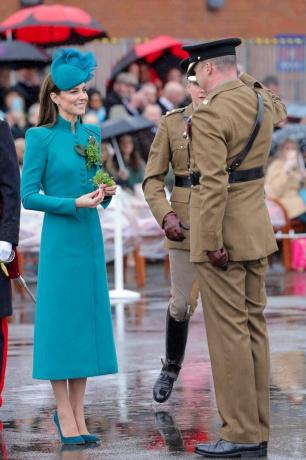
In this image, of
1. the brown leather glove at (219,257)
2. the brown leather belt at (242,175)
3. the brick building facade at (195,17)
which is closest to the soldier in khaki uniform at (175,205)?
the brown leather belt at (242,175)

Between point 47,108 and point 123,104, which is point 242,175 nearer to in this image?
point 47,108

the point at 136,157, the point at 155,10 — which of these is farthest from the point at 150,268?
the point at 155,10

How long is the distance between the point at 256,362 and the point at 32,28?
54.6ft

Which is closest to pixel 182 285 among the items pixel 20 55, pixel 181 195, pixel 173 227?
pixel 173 227

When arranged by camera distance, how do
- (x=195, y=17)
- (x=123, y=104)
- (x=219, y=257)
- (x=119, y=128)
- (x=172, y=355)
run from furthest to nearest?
(x=195, y=17)
(x=123, y=104)
(x=119, y=128)
(x=172, y=355)
(x=219, y=257)

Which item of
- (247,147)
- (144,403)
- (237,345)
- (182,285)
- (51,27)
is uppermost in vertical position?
(247,147)

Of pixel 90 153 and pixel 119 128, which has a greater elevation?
pixel 90 153

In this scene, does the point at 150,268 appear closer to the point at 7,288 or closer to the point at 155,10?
the point at 7,288

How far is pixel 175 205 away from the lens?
8.98 metres

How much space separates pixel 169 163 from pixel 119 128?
9.86 metres

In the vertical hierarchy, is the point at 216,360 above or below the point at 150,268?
above

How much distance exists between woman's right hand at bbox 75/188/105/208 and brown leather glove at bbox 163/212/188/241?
3.78 ft

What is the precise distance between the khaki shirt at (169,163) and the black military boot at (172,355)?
53 cm

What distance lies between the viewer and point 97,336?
783 centimetres
